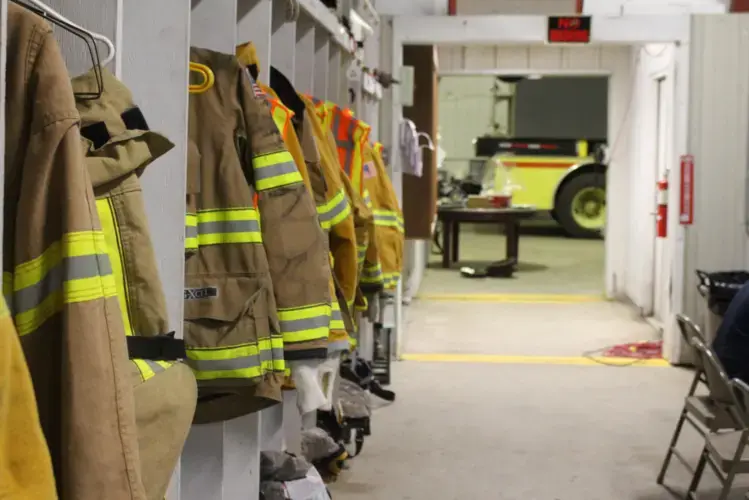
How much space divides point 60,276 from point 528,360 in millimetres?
5758

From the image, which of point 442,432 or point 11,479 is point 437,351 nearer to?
point 442,432

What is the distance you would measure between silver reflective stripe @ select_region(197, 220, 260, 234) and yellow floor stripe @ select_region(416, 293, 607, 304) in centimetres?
719

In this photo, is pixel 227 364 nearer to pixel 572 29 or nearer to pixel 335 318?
pixel 335 318

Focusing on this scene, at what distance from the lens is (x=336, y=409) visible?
4.46 metres

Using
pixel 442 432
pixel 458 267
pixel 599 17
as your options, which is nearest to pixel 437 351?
pixel 442 432

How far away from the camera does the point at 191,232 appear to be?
2.38 metres

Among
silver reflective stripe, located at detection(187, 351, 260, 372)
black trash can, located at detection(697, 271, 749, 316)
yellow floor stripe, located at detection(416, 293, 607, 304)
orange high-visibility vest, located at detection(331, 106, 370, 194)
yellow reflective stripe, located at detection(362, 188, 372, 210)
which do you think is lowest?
yellow floor stripe, located at detection(416, 293, 607, 304)

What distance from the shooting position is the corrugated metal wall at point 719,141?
642cm

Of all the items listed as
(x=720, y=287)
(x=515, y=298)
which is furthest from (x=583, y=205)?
(x=720, y=287)

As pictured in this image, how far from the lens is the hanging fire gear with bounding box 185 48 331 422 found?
2.37 metres

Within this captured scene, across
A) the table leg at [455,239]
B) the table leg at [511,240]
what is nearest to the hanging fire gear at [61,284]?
the table leg at [511,240]

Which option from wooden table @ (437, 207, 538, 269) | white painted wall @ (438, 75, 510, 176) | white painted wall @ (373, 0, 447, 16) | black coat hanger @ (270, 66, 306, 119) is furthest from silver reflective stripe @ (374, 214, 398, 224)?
white painted wall @ (438, 75, 510, 176)

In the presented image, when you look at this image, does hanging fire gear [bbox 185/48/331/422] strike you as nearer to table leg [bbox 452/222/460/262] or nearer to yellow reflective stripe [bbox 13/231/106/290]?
yellow reflective stripe [bbox 13/231/106/290]

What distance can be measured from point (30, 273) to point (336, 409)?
317cm
